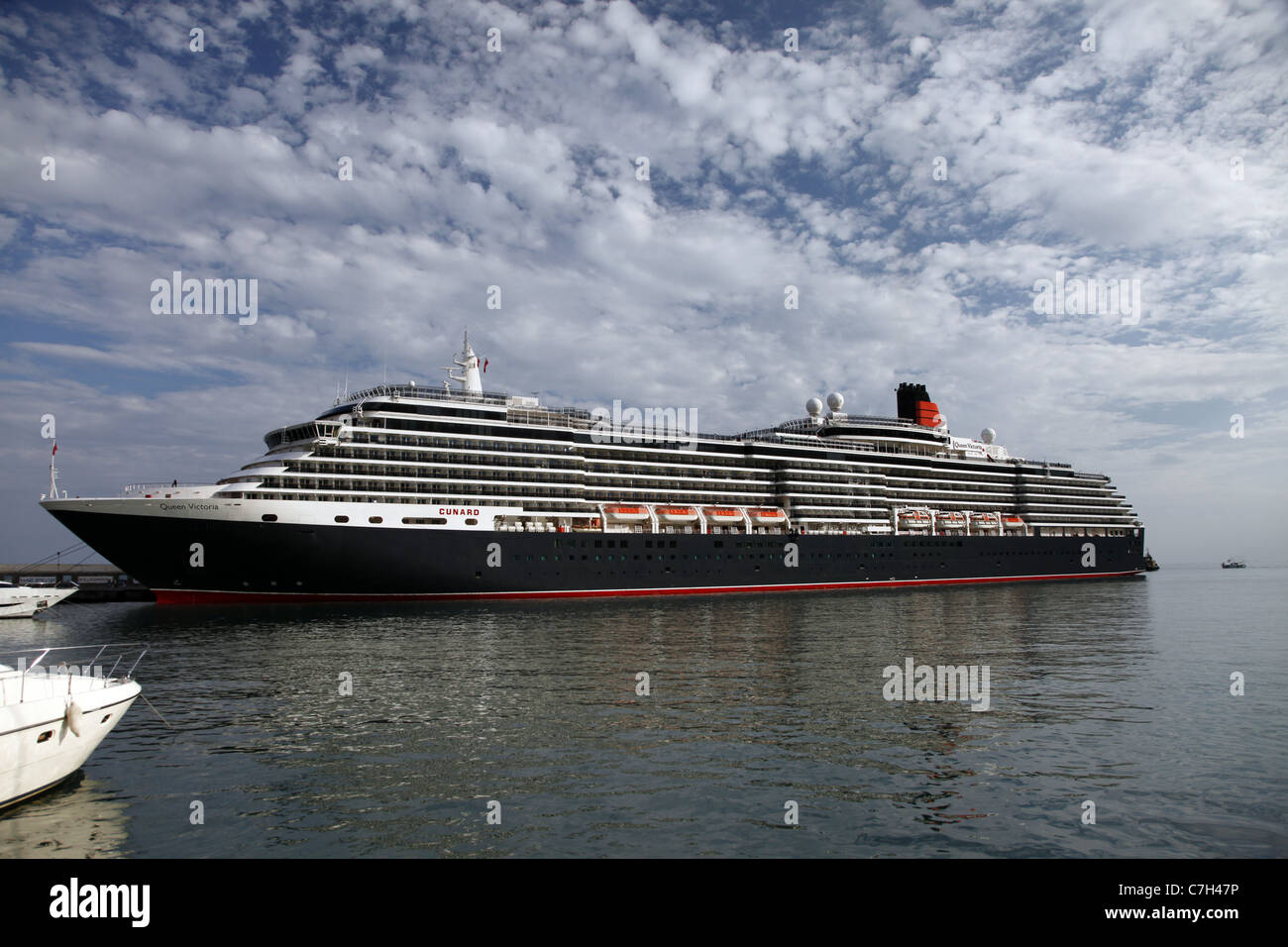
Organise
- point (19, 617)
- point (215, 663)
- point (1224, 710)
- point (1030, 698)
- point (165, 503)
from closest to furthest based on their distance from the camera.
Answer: point (1224, 710)
point (1030, 698)
point (215, 663)
point (165, 503)
point (19, 617)

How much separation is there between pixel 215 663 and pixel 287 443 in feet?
110

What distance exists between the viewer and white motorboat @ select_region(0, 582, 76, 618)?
183 ft

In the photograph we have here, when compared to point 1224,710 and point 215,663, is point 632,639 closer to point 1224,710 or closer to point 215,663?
point 215,663

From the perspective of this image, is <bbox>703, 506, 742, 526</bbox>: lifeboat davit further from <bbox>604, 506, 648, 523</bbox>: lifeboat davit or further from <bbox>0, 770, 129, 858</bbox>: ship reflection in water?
<bbox>0, 770, 129, 858</bbox>: ship reflection in water

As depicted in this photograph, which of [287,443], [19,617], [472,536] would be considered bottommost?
[19,617]

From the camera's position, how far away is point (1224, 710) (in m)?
21.6

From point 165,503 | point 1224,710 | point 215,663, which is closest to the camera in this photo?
point 1224,710

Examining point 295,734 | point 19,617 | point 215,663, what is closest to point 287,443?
point 19,617

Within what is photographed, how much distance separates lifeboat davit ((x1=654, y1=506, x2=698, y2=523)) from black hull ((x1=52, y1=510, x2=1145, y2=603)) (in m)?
2.72

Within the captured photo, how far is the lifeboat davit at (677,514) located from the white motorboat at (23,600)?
49.0 m

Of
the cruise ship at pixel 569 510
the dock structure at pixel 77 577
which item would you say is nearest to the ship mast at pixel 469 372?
the cruise ship at pixel 569 510

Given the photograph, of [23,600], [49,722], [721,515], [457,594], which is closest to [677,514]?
[721,515]

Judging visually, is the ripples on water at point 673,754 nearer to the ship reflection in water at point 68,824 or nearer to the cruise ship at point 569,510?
the ship reflection in water at point 68,824

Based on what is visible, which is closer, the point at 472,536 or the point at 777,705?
the point at 777,705
